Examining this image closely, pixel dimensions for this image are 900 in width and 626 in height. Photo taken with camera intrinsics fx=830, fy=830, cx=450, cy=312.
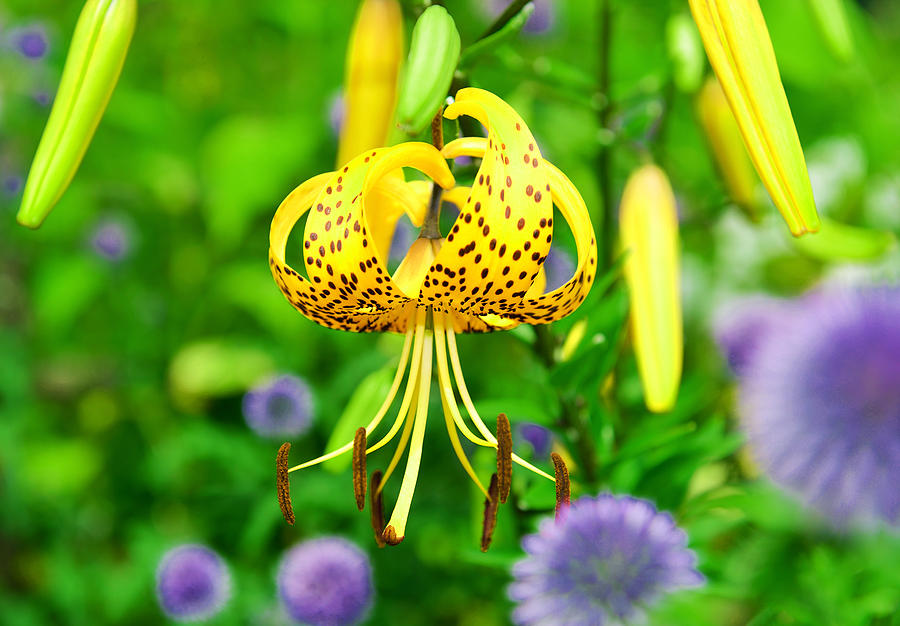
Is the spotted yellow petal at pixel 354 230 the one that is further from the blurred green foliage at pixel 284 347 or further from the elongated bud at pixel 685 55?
the elongated bud at pixel 685 55

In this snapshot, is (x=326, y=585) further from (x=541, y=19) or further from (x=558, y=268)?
(x=541, y=19)

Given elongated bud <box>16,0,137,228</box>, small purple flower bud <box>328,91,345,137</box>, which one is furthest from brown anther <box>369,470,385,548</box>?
small purple flower bud <box>328,91,345,137</box>

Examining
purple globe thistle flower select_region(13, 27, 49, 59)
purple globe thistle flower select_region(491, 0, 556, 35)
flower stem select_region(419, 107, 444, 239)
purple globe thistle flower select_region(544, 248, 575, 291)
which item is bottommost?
purple globe thistle flower select_region(544, 248, 575, 291)

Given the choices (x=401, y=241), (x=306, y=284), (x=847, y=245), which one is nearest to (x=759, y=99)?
(x=306, y=284)

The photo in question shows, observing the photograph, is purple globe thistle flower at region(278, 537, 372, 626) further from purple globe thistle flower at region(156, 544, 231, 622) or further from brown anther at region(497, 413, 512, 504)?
brown anther at region(497, 413, 512, 504)

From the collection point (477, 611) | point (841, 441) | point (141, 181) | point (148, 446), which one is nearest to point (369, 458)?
point (477, 611)

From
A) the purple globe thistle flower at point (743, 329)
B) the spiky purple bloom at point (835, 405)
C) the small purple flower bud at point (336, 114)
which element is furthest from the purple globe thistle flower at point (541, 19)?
the spiky purple bloom at point (835, 405)

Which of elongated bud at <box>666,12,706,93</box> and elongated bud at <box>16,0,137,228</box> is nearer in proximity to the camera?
elongated bud at <box>16,0,137,228</box>
